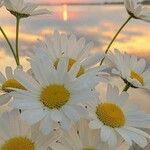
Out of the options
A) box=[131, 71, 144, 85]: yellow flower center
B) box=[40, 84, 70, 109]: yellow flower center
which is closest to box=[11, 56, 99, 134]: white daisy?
box=[40, 84, 70, 109]: yellow flower center

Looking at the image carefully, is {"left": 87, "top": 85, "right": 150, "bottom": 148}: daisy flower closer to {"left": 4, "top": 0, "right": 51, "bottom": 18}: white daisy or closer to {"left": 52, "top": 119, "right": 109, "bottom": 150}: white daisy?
{"left": 52, "top": 119, "right": 109, "bottom": 150}: white daisy

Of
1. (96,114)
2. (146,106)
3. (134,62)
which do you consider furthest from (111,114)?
(146,106)

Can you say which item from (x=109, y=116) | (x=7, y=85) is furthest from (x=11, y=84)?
(x=109, y=116)

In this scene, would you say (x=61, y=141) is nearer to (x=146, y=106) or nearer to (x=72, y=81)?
(x=72, y=81)

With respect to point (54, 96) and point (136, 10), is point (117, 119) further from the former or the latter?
point (136, 10)

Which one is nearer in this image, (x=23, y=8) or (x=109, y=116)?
(x=109, y=116)

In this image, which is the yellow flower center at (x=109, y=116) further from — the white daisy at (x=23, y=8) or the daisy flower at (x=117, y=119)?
the white daisy at (x=23, y=8)

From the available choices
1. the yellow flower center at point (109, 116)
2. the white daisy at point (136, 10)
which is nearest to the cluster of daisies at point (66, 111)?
the yellow flower center at point (109, 116)
